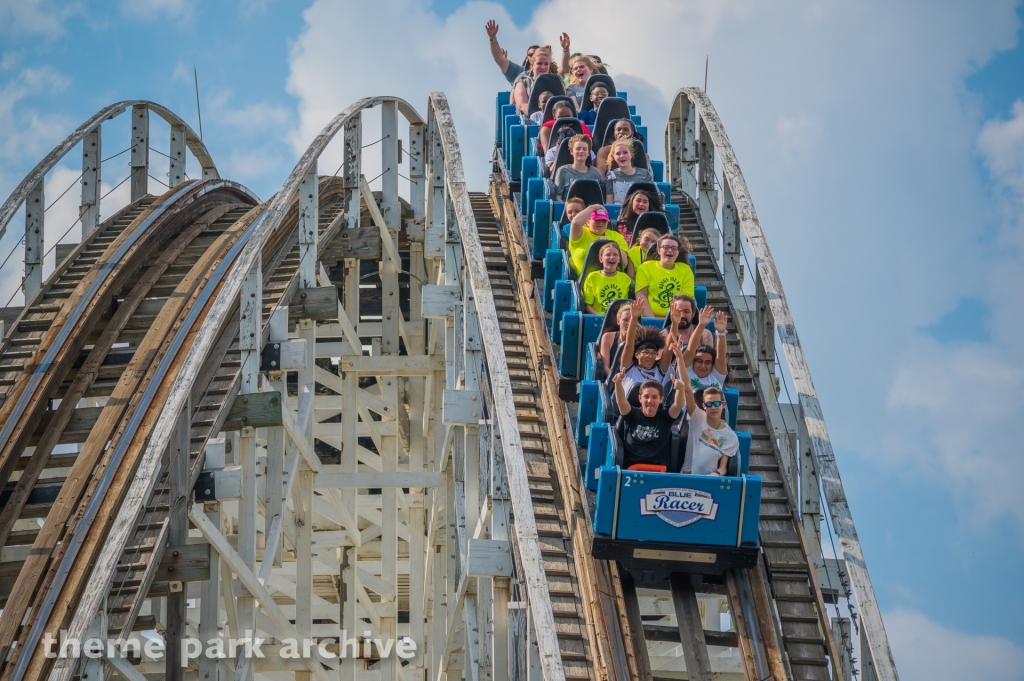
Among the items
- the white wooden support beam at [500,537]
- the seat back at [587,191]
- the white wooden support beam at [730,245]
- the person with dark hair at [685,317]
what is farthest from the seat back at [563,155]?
the white wooden support beam at [500,537]

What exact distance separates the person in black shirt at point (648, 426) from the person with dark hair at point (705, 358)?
47 cm

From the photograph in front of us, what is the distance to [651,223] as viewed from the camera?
873cm

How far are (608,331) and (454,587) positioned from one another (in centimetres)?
362

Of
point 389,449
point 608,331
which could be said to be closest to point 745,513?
point 608,331

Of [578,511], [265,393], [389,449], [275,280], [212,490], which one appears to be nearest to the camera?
[578,511]

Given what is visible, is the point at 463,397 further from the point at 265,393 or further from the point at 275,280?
the point at 275,280

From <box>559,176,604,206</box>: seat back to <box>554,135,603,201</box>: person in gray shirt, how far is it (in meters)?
0.29

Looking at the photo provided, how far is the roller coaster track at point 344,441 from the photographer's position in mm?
6715

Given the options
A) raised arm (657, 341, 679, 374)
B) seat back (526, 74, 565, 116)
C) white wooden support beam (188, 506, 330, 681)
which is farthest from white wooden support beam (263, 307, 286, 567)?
seat back (526, 74, 565, 116)

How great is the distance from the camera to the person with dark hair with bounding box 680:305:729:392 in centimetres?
728

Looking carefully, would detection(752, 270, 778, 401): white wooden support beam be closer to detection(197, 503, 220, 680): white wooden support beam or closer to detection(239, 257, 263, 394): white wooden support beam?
detection(239, 257, 263, 394): white wooden support beam

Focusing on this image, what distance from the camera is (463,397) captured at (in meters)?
8.53

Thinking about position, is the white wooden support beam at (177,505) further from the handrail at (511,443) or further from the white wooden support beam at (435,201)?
the white wooden support beam at (435,201)

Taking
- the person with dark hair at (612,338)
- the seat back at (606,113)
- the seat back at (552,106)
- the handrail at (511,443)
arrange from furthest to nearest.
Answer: the seat back at (606,113) < the seat back at (552,106) < the person with dark hair at (612,338) < the handrail at (511,443)
